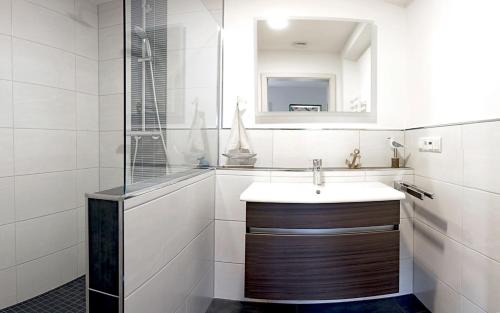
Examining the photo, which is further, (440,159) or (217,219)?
(217,219)

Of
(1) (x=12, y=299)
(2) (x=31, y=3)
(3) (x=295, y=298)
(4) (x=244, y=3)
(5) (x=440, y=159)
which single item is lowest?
(1) (x=12, y=299)

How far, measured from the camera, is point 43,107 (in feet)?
4.40

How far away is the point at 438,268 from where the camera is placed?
119cm

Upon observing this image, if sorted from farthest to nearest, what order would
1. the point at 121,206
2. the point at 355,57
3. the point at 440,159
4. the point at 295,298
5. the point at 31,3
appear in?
1. the point at 355,57
2. the point at 31,3
3. the point at 440,159
4. the point at 295,298
5. the point at 121,206

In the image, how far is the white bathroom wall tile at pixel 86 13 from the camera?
1516mm

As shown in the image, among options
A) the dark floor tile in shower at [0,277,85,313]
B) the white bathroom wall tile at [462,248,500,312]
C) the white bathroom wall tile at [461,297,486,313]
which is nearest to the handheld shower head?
the dark floor tile in shower at [0,277,85,313]

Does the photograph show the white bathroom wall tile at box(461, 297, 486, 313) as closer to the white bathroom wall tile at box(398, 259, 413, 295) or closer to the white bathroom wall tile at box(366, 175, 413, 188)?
the white bathroom wall tile at box(398, 259, 413, 295)

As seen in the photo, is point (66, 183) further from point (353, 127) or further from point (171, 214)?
point (353, 127)

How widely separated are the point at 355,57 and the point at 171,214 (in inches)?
56.3

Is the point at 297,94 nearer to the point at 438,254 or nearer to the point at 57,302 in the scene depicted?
the point at 438,254

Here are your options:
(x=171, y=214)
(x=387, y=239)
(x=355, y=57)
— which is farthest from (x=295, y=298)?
(x=355, y=57)

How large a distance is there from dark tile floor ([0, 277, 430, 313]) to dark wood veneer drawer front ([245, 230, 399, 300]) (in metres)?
0.32

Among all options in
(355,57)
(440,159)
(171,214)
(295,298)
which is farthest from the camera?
(355,57)

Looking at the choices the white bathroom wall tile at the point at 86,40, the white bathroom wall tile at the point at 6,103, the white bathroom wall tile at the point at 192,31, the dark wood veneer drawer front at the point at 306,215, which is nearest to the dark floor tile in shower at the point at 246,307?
the dark wood veneer drawer front at the point at 306,215
